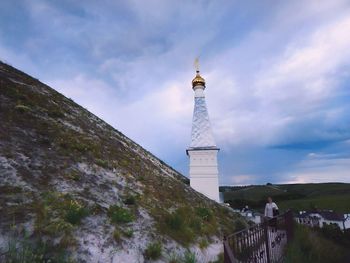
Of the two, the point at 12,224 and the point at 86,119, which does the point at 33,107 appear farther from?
the point at 12,224

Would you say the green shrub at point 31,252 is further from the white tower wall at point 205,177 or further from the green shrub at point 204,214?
the white tower wall at point 205,177

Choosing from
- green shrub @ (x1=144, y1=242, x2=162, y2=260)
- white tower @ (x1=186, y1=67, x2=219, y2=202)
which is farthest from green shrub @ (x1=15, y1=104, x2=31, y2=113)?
white tower @ (x1=186, y1=67, x2=219, y2=202)

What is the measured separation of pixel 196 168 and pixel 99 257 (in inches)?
948

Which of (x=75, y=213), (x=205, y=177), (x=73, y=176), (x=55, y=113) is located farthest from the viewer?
(x=205, y=177)

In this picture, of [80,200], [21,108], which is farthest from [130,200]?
[21,108]

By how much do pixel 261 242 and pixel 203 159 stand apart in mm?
21514

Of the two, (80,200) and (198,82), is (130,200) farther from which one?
(198,82)

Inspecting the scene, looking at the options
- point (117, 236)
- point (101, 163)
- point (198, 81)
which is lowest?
point (117, 236)

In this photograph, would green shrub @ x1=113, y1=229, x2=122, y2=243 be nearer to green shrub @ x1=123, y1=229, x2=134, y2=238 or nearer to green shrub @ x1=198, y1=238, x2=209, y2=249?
green shrub @ x1=123, y1=229, x2=134, y2=238

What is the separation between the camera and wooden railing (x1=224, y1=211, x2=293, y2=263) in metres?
7.21

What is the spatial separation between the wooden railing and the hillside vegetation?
87cm

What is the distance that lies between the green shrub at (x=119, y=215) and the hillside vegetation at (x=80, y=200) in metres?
0.02

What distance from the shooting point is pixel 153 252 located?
6.87m

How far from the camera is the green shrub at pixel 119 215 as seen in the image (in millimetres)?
7423
